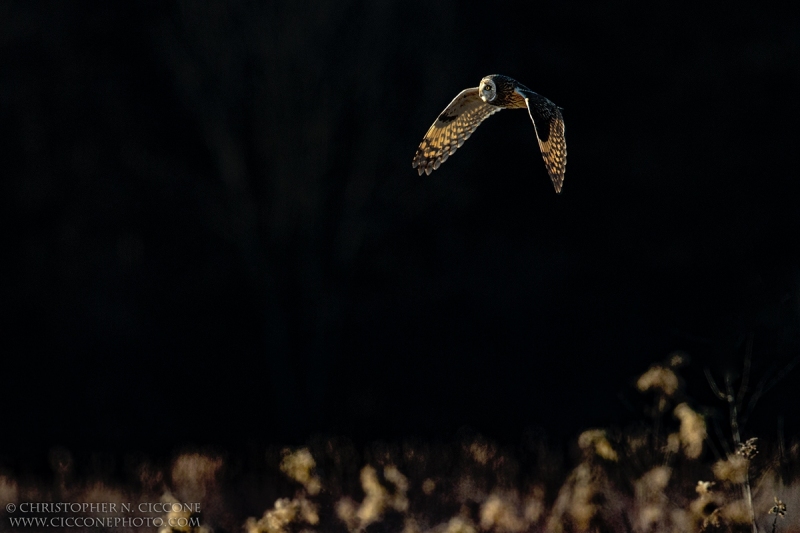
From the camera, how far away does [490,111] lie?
5.05m

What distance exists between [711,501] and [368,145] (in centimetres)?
437

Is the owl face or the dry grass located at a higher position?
the owl face

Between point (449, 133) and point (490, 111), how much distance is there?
0.21 meters

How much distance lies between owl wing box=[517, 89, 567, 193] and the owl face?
0.15 m

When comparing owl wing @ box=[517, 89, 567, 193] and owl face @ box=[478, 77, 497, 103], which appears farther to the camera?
owl face @ box=[478, 77, 497, 103]

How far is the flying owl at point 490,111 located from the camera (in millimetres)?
4258

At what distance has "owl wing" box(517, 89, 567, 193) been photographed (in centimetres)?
423

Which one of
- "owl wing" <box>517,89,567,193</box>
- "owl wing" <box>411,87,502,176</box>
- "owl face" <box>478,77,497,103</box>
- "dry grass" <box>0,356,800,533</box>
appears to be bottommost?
"dry grass" <box>0,356,800,533</box>

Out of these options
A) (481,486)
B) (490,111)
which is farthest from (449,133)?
(481,486)

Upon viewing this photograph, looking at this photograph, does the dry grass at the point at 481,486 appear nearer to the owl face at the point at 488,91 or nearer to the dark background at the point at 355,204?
the dark background at the point at 355,204

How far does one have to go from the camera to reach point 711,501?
163 inches

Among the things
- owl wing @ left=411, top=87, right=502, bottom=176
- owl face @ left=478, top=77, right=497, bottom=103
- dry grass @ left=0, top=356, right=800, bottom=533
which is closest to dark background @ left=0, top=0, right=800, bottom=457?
dry grass @ left=0, top=356, right=800, bottom=533

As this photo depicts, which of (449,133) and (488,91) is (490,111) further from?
(488,91)

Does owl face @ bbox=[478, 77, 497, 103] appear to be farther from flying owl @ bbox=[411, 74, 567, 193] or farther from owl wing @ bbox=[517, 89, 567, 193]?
owl wing @ bbox=[517, 89, 567, 193]
